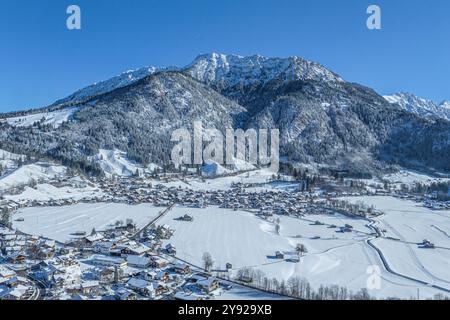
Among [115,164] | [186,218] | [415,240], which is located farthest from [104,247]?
[115,164]

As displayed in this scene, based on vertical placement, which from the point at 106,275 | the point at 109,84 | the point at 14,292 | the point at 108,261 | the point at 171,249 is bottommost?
the point at 171,249

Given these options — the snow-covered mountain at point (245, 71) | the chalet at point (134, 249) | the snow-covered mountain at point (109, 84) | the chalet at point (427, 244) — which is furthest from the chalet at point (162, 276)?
the snow-covered mountain at point (109, 84)

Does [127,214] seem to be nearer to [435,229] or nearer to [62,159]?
[435,229]

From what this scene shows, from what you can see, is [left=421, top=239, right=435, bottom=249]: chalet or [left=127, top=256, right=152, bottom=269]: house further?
[left=421, top=239, right=435, bottom=249]: chalet

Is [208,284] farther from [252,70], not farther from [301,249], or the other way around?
[252,70]

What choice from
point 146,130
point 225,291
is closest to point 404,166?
point 146,130

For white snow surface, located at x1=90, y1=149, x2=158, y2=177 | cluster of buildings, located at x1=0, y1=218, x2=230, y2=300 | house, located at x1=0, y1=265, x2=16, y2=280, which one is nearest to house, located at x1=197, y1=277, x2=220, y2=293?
cluster of buildings, located at x1=0, y1=218, x2=230, y2=300

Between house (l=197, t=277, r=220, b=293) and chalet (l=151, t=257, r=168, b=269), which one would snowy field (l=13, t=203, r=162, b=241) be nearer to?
chalet (l=151, t=257, r=168, b=269)
